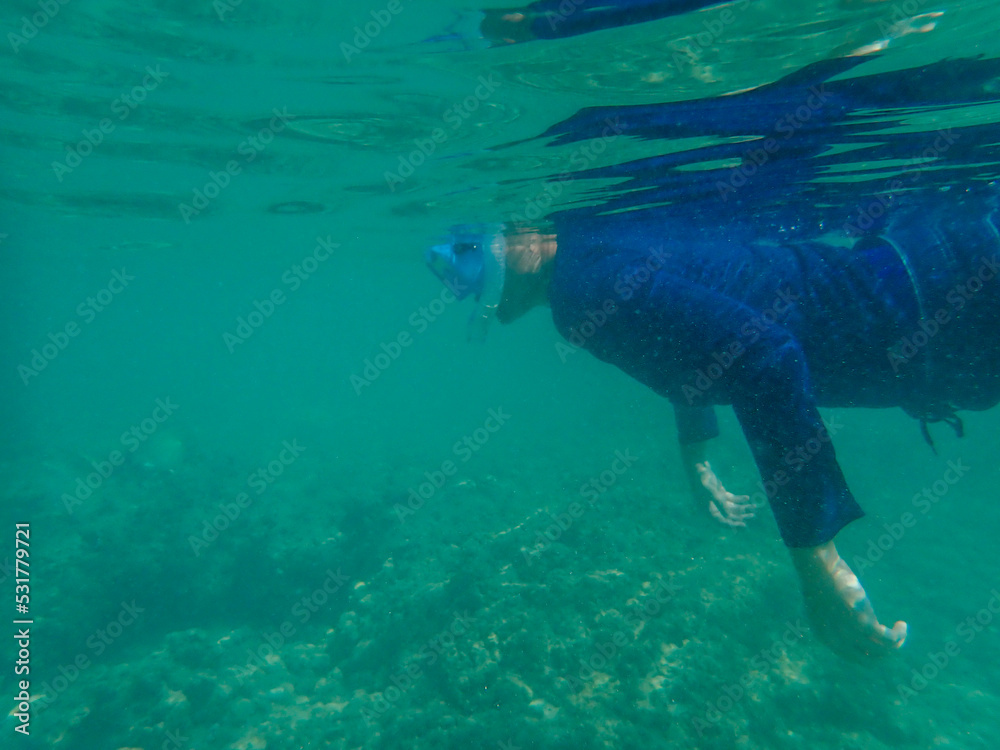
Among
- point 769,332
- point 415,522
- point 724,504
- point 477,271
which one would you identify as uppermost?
point 769,332

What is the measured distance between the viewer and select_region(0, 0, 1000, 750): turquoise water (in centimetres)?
646

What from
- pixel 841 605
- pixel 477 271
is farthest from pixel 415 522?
pixel 841 605

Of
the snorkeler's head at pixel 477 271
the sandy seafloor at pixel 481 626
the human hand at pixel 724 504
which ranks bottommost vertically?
the sandy seafloor at pixel 481 626

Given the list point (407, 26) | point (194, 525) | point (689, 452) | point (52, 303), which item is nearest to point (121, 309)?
point (52, 303)

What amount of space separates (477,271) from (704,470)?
2852 mm

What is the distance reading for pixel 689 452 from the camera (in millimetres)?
4676

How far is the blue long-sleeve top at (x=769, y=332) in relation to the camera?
2029mm

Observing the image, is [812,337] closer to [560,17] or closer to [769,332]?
[769,332]

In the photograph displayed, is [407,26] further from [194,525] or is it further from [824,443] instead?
[194,525]

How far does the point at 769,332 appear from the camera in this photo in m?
2.05

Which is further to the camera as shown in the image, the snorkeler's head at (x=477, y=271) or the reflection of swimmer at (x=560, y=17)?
the reflection of swimmer at (x=560, y=17)

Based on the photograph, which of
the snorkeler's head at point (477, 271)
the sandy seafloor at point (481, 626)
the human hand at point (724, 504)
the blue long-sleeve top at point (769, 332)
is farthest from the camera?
the sandy seafloor at point (481, 626)

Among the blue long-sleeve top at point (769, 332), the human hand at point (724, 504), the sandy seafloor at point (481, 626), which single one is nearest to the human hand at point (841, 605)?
the blue long-sleeve top at point (769, 332)

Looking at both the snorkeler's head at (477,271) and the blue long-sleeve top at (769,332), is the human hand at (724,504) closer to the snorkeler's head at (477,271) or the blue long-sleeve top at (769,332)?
the blue long-sleeve top at (769,332)
